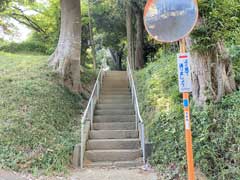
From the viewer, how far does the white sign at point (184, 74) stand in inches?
138

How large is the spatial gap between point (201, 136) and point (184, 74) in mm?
1686

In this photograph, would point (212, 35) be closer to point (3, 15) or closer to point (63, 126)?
point (63, 126)

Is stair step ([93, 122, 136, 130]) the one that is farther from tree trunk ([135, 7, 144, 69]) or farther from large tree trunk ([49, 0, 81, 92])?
tree trunk ([135, 7, 144, 69])

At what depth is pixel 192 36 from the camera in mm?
5371

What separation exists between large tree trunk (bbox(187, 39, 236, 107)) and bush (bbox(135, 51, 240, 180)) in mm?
225

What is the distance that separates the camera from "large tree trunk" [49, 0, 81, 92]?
9.47 m

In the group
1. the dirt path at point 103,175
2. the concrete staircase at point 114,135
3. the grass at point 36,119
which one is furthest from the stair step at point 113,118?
Answer: the dirt path at point 103,175

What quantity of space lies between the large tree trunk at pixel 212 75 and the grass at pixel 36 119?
300 cm

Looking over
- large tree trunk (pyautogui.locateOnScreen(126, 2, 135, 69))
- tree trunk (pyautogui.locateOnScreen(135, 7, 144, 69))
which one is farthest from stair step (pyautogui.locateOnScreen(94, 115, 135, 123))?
tree trunk (pyautogui.locateOnScreen(135, 7, 144, 69))

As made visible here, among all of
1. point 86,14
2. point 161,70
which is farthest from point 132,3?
point 161,70

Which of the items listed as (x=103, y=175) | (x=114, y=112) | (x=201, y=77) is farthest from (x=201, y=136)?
(x=114, y=112)

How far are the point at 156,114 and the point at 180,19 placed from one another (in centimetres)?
372

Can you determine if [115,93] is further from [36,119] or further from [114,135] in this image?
[36,119]

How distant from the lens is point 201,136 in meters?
4.79
